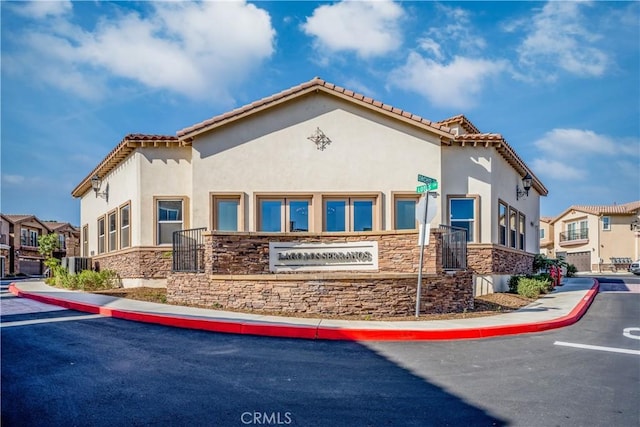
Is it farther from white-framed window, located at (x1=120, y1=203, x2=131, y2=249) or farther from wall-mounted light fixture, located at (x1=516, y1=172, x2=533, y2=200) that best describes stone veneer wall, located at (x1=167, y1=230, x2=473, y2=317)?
wall-mounted light fixture, located at (x1=516, y1=172, x2=533, y2=200)

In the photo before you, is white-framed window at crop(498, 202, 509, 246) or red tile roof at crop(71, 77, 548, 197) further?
white-framed window at crop(498, 202, 509, 246)

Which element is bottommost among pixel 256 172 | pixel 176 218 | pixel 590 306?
pixel 590 306

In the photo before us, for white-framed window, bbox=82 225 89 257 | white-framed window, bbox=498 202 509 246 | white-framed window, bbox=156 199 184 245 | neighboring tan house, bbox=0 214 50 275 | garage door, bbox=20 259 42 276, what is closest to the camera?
white-framed window, bbox=156 199 184 245

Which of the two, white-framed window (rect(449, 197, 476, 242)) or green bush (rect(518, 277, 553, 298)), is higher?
white-framed window (rect(449, 197, 476, 242))

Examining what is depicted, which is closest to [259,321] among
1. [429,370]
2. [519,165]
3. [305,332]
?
[305,332]

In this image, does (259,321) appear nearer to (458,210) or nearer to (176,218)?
(176,218)

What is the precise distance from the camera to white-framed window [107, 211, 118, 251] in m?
19.6

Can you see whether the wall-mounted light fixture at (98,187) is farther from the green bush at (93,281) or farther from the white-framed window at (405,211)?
the white-framed window at (405,211)

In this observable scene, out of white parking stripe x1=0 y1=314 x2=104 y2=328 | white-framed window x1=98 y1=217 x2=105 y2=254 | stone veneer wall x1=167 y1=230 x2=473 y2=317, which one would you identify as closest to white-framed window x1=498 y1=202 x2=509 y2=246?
stone veneer wall x1=167 y1=230 x2=473 y2=317

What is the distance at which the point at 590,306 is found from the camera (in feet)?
47.6

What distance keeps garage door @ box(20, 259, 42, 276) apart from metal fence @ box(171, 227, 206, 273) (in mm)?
52671

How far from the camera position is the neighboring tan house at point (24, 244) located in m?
53.6

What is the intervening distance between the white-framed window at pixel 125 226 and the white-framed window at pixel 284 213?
5.54 meters

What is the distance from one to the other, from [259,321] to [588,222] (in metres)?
56.9
